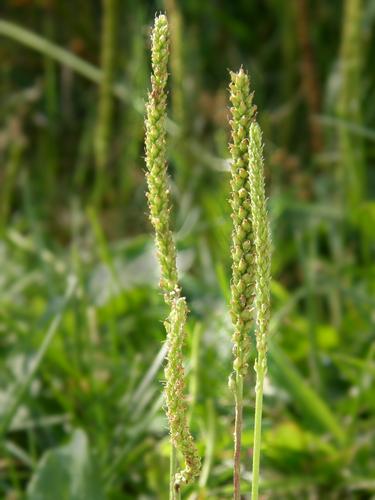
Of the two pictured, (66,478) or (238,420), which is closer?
(238,420)

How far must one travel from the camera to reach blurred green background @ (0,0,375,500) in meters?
1.09

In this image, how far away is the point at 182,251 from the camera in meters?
1.58

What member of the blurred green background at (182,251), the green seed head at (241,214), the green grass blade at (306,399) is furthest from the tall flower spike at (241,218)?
the green grass blade at (306,399)

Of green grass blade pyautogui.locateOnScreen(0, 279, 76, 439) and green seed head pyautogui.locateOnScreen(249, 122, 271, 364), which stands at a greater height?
green grass blade pyautogui.locateOnScreen(0, 279, 76, 439)

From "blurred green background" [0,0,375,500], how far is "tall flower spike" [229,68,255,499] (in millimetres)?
252

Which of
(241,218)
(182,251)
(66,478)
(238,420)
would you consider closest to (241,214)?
(241,218)

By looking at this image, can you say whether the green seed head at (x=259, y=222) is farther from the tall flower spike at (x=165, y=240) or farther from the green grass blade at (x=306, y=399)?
the green grass blade at (x=306, y=399)

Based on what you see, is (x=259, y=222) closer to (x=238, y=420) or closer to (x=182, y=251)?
(x=238, y=420)

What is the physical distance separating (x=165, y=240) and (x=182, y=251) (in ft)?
3.41

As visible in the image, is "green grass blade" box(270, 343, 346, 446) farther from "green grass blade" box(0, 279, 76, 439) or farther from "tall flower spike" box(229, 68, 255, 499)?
"tall flower spike" box(229, 68, 255, 499)

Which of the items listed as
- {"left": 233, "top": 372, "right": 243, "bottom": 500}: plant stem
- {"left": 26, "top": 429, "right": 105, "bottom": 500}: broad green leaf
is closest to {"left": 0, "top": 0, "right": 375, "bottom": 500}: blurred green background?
{"left": 26, "top": 429, "right": 105, "bottom": 500}: broad green leaf

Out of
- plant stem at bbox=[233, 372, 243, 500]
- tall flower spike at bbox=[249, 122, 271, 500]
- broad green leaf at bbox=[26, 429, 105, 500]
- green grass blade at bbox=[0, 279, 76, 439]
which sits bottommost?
plant stem at bbox=[233, 372, 243, 500]

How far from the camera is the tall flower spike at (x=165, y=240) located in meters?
0.51

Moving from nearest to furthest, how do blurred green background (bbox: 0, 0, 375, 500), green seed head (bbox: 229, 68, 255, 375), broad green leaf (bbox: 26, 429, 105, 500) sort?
green seed head (bbox: 229, 68, 255, 375) → broad green leaf (bbox: 26, 429, 105, 500) → blurred green background (bbox: 0, 0, 375, 500)
